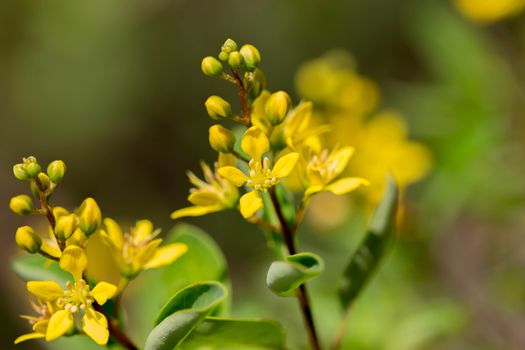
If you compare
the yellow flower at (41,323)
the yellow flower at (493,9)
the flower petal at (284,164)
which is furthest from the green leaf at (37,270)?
the yellow flower at (493,9)

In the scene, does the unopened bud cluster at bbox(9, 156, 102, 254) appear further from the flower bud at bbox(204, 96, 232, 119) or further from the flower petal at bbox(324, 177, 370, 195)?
the flower petal at bbox(324, 177, 370, 195)

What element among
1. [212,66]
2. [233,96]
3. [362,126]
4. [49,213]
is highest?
[212,66]

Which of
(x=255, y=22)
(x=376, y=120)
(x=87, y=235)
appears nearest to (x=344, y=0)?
(x=255, y=22)

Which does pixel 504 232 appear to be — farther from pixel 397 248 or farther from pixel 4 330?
pixel 4 330

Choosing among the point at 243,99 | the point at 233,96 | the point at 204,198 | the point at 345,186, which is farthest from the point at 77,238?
the point at 233,96

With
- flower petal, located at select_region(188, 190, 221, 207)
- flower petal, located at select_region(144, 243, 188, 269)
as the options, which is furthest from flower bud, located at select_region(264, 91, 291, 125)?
flower petal, located at select_region(144, 243, 188, 269)

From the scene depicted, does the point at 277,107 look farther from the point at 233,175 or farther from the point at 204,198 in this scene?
the point at 204,198
